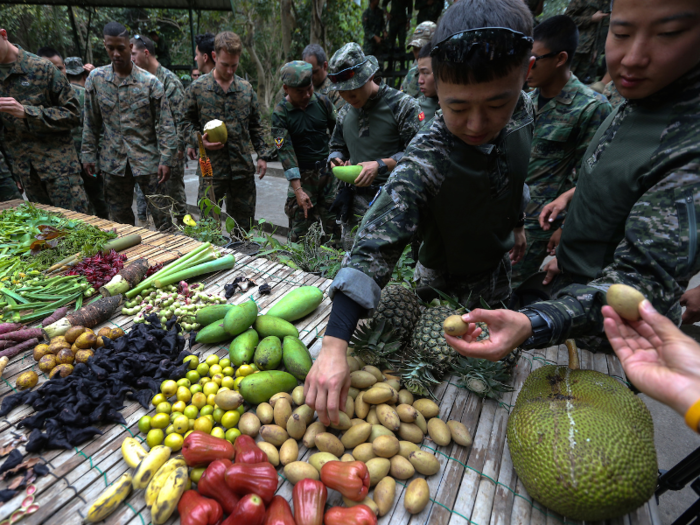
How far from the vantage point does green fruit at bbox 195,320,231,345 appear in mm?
1954

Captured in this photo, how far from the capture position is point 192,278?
2.72 metres

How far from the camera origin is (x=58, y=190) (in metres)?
4.81

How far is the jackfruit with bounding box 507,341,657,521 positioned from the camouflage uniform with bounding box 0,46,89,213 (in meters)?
5.74

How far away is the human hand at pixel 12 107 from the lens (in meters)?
3.81

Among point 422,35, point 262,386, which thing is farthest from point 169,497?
point 422,35

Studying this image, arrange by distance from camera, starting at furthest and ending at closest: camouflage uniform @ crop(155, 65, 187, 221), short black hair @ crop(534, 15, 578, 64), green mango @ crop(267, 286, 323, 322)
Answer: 1. camouflage uniform @ crop(155, 65, 187, 221)
2. short black hair @ crop(534, 15, 578, 64)
3. green mango @ crop(267, 286, 323, 322)

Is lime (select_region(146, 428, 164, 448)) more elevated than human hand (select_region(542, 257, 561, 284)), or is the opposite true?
human hand (select_region(542, 257, 561, 284))

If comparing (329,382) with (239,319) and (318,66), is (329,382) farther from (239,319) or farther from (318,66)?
(318,66)

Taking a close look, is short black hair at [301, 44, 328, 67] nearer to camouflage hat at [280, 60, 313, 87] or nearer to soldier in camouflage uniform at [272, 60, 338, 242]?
soldier in camouflage uniform at [272, 60, 338, 242]

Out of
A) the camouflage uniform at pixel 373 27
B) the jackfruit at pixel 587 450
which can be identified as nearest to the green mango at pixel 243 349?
the jackfruit at pixel 587 450

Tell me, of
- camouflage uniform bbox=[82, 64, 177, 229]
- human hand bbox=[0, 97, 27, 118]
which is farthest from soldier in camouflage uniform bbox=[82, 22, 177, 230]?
human hand bbox=[0, 97, 27, 118]

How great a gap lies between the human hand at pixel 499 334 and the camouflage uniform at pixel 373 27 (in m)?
9.78

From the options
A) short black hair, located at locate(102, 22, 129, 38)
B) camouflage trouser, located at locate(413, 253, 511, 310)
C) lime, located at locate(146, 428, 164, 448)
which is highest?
short black hair, located at locate(102, 22, 129, 38)

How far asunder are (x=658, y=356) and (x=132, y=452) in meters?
1.81
